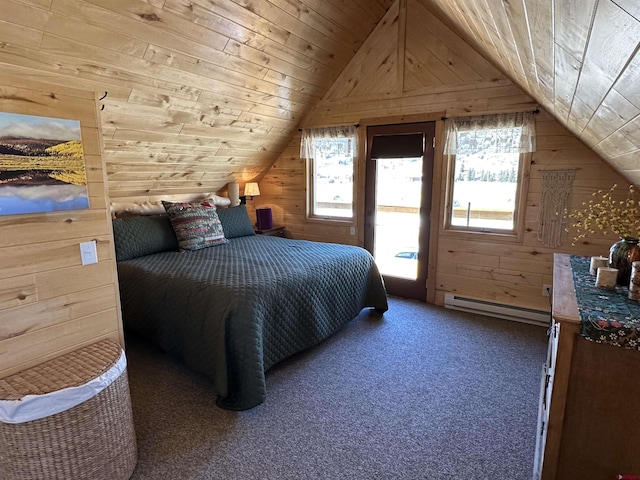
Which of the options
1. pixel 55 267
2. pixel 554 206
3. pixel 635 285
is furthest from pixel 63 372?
pixel 554 206

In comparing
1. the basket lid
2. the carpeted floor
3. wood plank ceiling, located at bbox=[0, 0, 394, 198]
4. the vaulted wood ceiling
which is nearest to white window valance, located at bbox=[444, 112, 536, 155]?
the vaulted wood ceiling

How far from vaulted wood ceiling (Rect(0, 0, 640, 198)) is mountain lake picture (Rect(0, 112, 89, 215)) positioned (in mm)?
128

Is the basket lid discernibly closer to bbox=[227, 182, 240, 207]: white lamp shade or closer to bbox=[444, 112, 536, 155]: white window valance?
bbox=[227, 182, 240, 207]: white lamp shade

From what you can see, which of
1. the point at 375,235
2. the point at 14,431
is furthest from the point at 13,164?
the point at 375,235

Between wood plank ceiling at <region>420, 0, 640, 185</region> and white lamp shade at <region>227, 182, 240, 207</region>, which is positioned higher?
wood plank ceiling at <region>420, 0, 640, 185</region>

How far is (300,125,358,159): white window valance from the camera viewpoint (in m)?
3.96

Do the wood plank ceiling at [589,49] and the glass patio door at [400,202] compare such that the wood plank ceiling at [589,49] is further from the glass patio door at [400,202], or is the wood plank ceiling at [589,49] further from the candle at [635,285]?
the glass patio door at [400,202]

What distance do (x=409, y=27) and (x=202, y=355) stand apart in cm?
344

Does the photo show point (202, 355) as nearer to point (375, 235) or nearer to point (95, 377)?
point (95, 377)

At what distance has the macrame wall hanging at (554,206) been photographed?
9.95ft

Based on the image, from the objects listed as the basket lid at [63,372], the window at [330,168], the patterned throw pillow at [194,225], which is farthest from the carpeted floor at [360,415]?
the window at [330,168]

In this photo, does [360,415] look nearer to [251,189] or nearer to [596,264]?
[596,264]

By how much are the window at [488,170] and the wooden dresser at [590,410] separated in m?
2.13

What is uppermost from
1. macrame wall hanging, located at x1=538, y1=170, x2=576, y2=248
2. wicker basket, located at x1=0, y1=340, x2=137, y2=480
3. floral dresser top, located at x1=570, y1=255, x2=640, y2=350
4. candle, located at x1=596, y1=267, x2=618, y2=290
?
macrame wall hanging, located at x1=538, y1=170, x2=576, y2=248
